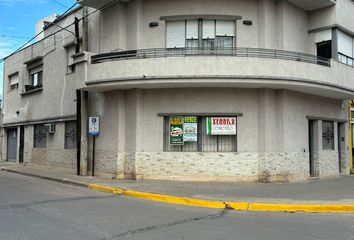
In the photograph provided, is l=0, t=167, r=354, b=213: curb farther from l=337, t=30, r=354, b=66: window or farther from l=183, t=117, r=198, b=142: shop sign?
l=337, t=30, r=354, b=66: window

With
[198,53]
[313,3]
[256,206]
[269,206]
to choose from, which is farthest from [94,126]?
[313,3]

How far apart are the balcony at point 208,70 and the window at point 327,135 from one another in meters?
3.08

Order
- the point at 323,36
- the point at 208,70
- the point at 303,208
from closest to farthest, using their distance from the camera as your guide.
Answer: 1. the point at 303,208
2. the point at 208,70
3. the point at 323,36

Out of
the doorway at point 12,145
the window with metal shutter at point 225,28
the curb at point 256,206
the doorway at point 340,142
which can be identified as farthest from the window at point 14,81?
the doorway at point 340,142

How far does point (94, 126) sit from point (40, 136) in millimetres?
7710

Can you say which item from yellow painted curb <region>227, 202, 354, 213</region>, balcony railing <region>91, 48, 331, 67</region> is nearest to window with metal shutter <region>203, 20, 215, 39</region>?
balcony railing <region>91, 48, 331, 67</region>

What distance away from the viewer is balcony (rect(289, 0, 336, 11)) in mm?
17438

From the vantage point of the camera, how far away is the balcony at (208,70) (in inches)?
591

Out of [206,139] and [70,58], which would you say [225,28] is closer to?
[206,139]

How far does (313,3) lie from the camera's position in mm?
17734

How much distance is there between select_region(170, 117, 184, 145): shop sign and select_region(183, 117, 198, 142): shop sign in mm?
163

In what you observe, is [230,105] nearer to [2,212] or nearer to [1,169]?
[2,212]

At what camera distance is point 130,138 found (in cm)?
1673

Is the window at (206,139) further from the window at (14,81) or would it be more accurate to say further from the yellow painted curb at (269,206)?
the window at (14,81)
